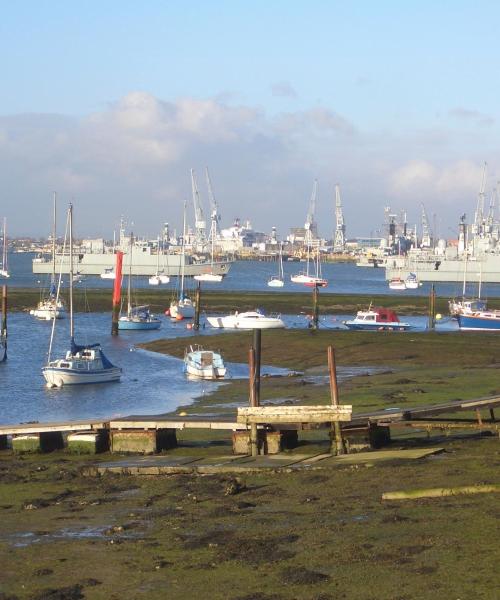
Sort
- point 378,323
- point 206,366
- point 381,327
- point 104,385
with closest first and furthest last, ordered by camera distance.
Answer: point 104,385, point 206,366, point 381,327, point 378,323

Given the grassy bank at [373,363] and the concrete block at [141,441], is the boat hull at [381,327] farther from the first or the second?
the concrete block at [141,441]

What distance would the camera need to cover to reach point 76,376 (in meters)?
47.3

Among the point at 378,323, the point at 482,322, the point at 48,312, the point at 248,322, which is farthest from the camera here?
the point at 48,312

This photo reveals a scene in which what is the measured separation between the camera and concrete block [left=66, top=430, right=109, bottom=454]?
2316 cm

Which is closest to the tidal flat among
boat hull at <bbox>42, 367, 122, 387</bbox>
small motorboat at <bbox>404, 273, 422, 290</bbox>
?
boat hull at <bbox>42, 367, 122, 387</bbox>

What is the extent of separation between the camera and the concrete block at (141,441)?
22.7 metres

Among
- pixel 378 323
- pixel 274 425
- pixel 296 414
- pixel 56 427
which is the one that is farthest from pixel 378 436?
pixel 378 323

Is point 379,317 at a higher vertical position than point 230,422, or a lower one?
lower

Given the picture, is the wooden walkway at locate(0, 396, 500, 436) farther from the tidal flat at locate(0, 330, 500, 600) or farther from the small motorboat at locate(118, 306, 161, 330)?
the small motorboat at locate(118, 306, 161, 330)

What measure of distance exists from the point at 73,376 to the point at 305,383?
10332mm

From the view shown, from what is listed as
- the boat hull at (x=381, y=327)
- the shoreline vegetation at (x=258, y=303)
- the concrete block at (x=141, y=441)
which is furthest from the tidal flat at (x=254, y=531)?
the shoreline vegetation at (x=258, y=303)

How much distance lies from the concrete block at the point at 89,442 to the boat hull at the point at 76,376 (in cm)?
2340

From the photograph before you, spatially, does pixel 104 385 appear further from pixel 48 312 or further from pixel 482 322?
pixel 48 312

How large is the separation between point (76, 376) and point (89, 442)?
2441 centimetres
